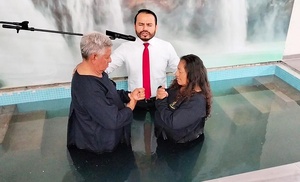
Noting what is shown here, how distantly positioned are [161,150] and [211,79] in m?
1.83

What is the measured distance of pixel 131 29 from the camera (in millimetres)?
3713

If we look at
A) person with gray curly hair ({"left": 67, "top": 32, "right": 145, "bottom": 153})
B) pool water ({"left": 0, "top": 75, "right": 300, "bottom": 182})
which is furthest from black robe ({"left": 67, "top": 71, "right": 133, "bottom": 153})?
pool water ({"left": 0, "top": 75, "right": 300, "bottom": 182})

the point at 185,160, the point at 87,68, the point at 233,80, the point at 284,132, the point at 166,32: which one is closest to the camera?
the point at 87,68

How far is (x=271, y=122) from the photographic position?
10.9 feet

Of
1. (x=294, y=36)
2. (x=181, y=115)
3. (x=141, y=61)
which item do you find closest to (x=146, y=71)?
(x=141, y=61)

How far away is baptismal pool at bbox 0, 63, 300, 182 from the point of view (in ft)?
8.48

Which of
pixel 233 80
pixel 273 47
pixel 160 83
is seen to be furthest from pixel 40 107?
pixel 273 47

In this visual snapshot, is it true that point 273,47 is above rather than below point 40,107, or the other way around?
above

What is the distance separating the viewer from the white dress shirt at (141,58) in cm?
309

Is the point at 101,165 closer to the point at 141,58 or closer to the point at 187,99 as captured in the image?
the point at 187,99

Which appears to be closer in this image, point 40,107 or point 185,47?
point 40,107

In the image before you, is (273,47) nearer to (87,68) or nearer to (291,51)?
(291,51)

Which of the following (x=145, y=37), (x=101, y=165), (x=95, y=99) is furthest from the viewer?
(x=145, y=37)

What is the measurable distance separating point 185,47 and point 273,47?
4.66 ft
